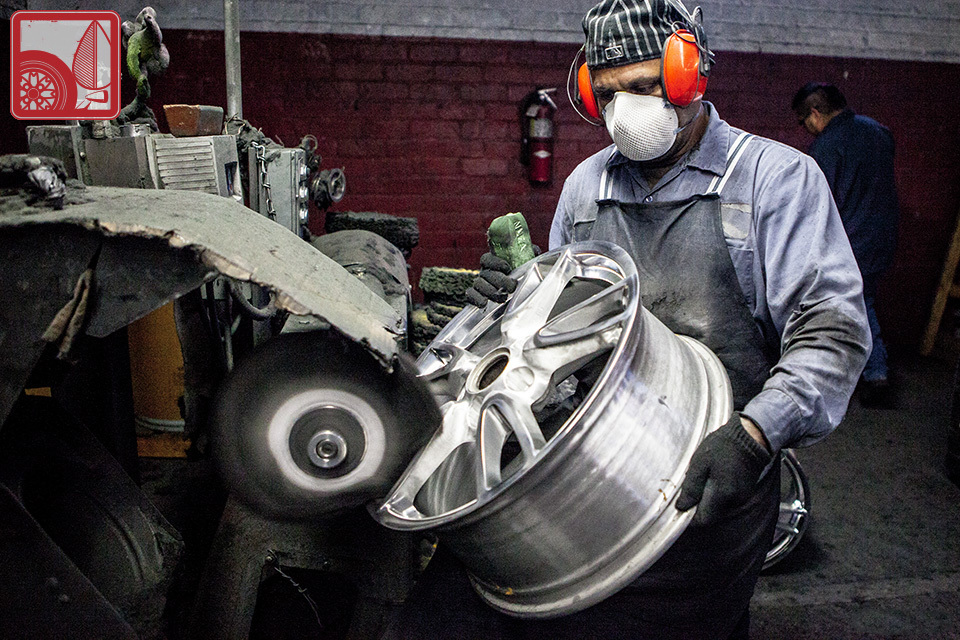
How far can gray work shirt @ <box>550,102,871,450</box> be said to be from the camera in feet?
4.69

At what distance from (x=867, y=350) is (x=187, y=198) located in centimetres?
140

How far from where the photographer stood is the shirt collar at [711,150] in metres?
1.75

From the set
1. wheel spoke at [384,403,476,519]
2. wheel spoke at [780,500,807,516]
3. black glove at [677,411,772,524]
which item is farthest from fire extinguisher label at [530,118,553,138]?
black glove at [677,411,772,524]

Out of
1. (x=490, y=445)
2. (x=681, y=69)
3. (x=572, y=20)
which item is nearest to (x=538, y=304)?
(x=490, y=445)

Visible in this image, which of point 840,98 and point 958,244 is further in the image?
point 958,244

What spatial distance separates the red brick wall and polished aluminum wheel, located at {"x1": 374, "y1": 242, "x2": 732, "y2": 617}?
4127mm

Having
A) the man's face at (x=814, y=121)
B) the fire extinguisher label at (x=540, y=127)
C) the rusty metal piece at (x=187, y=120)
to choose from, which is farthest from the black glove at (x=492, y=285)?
the man's face at (x=814, y=121)

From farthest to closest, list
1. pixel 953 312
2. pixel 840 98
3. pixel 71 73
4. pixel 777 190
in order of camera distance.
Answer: pixel 953 312 → pixel 840 98 → pixel 71 73 → pixel 777 190

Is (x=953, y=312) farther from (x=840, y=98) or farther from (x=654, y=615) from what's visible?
(x=654, y=615)

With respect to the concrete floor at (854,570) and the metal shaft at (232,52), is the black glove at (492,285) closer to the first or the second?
the concrete floor at (854,570)

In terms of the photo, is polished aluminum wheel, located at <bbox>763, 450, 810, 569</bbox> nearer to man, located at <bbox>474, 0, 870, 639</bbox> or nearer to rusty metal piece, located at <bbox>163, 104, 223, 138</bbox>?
man, located at <bbox>474, 0, 870, 639</bbox>

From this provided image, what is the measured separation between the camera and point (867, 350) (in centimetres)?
149

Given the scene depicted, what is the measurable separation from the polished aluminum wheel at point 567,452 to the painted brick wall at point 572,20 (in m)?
4.29

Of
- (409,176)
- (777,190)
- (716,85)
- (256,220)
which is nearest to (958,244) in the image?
(716,85)
